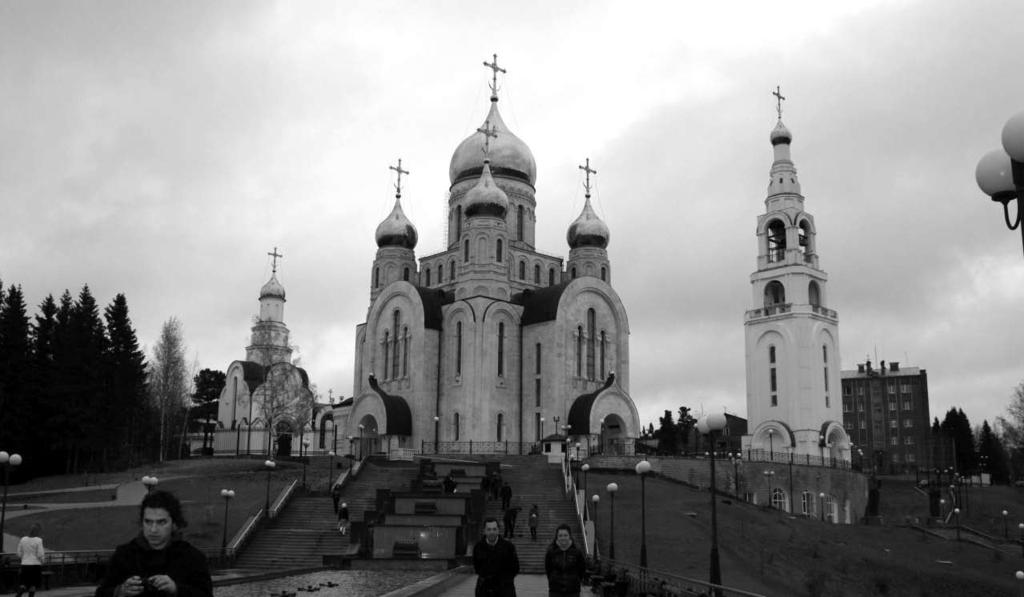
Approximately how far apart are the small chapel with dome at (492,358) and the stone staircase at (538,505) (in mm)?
5723

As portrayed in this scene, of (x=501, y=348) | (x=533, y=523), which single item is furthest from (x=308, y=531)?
(x=501, y=348)

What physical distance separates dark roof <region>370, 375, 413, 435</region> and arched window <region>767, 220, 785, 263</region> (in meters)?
21.6

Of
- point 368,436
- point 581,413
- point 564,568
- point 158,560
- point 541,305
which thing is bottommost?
point 564,568

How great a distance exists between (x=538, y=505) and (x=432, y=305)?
19.4 metres

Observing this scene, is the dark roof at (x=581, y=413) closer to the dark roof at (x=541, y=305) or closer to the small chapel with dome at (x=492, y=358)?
the small chapel with dome at (x=492, y=358)

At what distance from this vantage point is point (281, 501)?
31797 millimetres

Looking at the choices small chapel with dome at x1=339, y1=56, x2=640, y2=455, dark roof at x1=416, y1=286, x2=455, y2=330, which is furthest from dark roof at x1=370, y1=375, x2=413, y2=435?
dark roof at x1=416, y1=286, x2=455, y2=330

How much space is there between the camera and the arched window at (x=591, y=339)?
166 ft

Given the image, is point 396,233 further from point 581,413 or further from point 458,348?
point 581,413

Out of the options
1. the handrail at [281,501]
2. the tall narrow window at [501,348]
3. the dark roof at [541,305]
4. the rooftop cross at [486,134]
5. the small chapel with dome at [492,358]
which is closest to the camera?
the handrail at [281,501]

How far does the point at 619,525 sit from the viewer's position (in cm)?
3028

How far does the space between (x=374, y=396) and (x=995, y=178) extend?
42.5 m

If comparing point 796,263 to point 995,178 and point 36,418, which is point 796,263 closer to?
point 36,418

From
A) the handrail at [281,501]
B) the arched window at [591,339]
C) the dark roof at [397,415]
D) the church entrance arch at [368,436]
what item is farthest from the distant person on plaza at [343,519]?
the arched window at [591,339]
